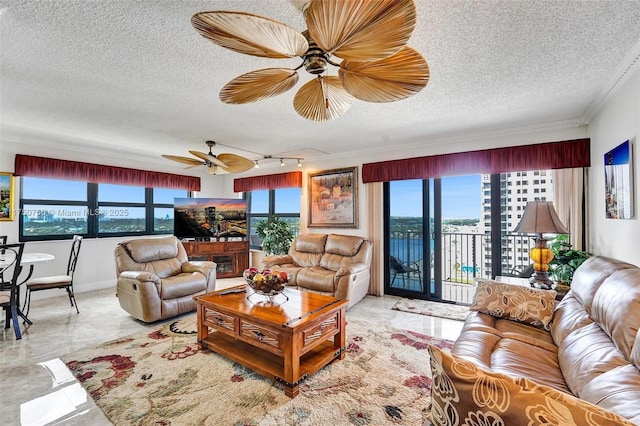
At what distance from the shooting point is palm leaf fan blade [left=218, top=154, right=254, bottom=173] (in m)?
3.82

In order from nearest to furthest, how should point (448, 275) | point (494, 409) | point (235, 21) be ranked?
1. point (494, 409)
2. point (235, 21)
3. point (448, 275)

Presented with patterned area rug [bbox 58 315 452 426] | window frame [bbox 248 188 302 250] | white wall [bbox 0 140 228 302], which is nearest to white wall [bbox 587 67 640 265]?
patterned area rug [bbox 58 315 452 426]

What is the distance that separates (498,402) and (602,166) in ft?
11.3

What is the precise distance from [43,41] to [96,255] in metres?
4.24

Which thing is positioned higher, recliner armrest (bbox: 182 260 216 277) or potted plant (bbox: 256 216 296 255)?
potted plant (bbox: 256 216 296 255)

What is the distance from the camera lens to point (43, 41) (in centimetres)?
190

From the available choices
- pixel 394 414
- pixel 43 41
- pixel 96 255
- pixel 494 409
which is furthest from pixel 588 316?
pixel 96 255

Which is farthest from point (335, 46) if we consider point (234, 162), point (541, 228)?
point (234, 162)

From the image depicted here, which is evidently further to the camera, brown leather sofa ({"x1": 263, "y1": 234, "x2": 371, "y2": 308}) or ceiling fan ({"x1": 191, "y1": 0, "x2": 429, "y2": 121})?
brown leather sofa ({"x1": 263, "y1": 234, "x2": 371, "y2": 308})

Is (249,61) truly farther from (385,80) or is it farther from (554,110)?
(554,110)

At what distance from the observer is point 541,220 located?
2.83 m

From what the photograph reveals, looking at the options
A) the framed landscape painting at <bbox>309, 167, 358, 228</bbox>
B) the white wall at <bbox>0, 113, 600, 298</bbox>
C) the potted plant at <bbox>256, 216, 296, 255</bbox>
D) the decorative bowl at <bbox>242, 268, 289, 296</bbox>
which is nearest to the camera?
the decorative bowl at <bbox>242, 268, 289, 296</bbox>

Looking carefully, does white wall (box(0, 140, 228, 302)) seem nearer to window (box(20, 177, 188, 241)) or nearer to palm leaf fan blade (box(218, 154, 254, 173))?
window (box(20, 177, 188, 241))

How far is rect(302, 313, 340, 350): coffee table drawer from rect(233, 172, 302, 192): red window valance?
11.8 ft
